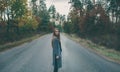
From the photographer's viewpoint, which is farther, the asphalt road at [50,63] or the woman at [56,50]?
the asphalt road at [50,63]

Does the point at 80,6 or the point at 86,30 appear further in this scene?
the point at 80,6

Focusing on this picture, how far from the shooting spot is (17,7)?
197 ft

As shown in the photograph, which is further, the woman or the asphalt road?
the asphalt road

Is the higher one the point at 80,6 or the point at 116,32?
the point at 80,6

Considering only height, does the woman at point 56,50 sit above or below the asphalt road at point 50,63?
above

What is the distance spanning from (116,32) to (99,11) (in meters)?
8.67

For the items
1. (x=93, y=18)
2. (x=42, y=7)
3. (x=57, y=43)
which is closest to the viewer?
(x=57, y=43)

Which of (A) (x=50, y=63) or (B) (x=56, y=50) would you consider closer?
(B) (x=56, y=50)

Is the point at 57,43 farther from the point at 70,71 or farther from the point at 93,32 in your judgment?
the point at 93,32

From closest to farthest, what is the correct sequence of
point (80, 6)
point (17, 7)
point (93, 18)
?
point (17, 7), point (93, 18), point (80, 6)

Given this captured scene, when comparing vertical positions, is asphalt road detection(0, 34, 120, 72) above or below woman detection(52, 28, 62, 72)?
below

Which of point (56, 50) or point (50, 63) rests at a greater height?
point (56, 50)

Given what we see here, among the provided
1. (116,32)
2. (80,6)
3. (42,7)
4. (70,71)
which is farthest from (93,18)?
(42,7)

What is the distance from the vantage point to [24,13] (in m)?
62.4
